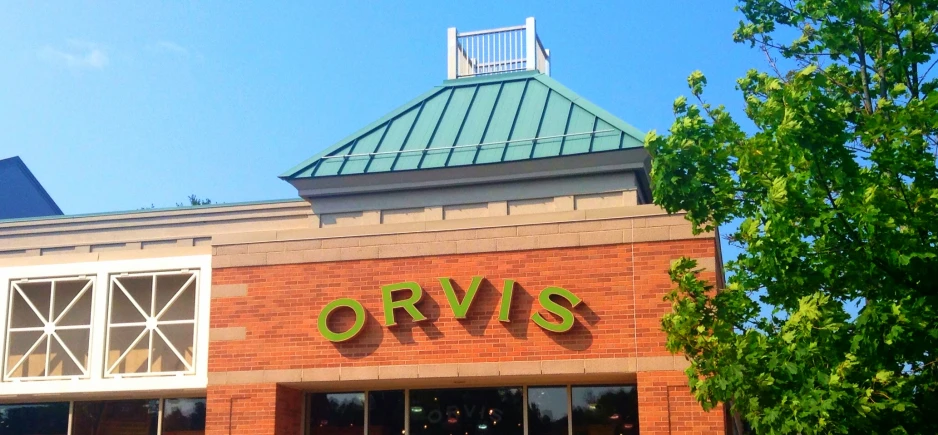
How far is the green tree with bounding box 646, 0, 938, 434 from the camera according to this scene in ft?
38.9

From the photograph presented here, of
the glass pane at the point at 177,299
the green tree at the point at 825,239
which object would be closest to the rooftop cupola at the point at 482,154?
the glass pane at the point at 177,299

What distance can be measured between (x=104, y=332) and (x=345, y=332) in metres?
4.61

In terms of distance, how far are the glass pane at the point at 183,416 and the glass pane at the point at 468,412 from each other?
3959mm

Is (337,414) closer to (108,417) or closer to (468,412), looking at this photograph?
(468,412)

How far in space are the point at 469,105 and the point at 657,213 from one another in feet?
27.5

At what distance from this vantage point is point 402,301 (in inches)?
664

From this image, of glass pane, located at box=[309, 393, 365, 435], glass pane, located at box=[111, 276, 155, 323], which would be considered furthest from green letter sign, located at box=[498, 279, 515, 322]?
glass pane, located at box=[111, 276, 155, 323]

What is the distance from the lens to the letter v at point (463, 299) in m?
16.6

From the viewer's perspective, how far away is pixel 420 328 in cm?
1686

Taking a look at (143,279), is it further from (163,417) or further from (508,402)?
(508,402)

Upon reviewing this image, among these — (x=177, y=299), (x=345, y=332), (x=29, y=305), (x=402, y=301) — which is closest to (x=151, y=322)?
(x=177, y=299)

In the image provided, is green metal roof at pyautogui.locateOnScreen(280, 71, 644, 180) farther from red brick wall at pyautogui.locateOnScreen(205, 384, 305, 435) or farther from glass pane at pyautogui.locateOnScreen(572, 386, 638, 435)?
red brick wall at pyautogui.locateOnScreen(205, 384, 305, 435)

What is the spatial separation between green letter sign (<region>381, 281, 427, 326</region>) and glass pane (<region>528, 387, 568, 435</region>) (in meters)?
2.26

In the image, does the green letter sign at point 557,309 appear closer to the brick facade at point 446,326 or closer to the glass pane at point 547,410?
the brick facade at point 446,326
